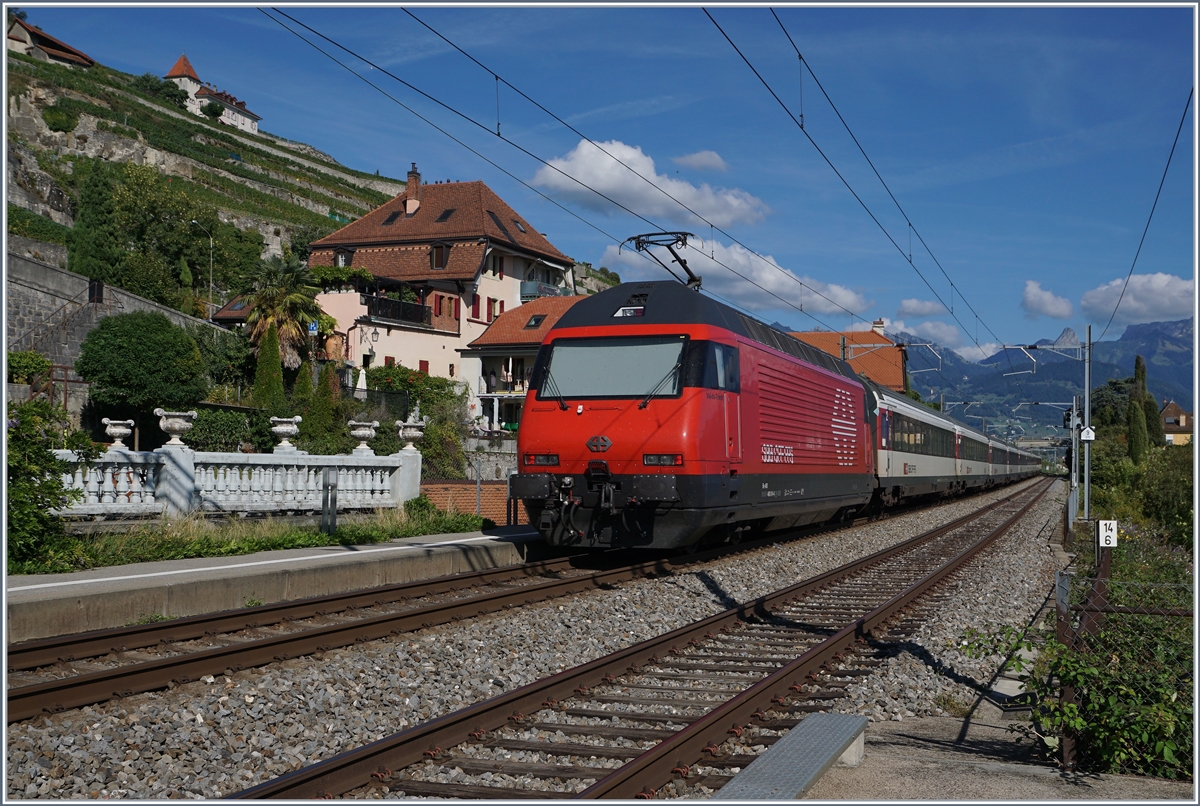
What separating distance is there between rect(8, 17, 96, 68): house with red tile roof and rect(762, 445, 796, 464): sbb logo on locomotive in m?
96.8

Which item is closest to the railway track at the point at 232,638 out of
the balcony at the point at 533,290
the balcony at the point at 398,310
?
the balcony at the point at 398,310

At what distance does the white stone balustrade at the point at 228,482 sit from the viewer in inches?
552

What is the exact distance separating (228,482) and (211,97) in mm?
139999

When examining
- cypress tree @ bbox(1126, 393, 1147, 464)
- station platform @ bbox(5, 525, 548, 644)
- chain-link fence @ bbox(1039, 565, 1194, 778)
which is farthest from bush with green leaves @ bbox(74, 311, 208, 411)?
cypress tree @ bbox(1126, 393, 1147, 464)

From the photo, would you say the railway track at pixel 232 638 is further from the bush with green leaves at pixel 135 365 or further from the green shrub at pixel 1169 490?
the bush with green leaves at pixel 135 365

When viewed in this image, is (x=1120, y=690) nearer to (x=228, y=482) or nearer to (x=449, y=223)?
(x=228, y=482)

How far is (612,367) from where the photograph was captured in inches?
556

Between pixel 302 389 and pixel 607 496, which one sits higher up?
pixel 302 389

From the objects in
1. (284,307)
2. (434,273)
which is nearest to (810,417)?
(284,307)

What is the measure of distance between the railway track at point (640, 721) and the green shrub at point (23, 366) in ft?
78.0

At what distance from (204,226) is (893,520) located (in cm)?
4858

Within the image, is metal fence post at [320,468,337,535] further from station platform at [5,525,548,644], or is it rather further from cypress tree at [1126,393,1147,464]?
cypress tree at [1126,393,1147,464]

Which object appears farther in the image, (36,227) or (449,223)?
(449,223)

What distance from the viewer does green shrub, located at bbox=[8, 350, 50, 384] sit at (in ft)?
89.6
